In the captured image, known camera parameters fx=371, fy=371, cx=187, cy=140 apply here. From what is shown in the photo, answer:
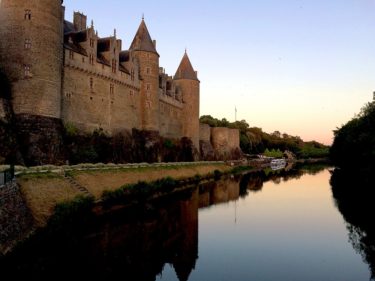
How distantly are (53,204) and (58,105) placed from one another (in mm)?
10327

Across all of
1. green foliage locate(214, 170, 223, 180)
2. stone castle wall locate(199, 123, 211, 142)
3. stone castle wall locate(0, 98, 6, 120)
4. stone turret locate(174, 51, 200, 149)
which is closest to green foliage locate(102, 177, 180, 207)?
stone castle wall locate(0, 98, 6, 120)

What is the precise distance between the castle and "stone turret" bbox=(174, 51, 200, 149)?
1.90 m

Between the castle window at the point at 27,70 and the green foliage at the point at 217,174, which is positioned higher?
the castle window at the point at 27,70

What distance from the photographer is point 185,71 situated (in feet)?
174

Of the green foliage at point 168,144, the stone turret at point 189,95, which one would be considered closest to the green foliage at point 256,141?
the stone turret at point 189,95

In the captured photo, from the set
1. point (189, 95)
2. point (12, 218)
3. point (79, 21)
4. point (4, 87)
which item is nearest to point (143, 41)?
point (79, 21)

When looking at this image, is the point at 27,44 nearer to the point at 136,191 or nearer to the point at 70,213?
the point at 136,191

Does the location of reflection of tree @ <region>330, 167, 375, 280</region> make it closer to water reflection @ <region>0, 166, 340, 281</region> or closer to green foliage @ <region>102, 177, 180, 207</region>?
water reflection @ <region>0, 166, 340, 281</region>

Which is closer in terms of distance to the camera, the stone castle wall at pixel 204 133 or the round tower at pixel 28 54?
the round tower at pixel 28 54

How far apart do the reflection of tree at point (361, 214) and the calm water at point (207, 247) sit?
7cm

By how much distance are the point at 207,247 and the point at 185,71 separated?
4027cm

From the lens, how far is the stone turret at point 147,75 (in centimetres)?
3875

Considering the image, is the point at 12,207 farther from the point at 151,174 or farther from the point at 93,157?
the point at 151,174

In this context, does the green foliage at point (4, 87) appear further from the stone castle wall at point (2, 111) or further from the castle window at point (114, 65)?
the castle window at point (114, 65)
